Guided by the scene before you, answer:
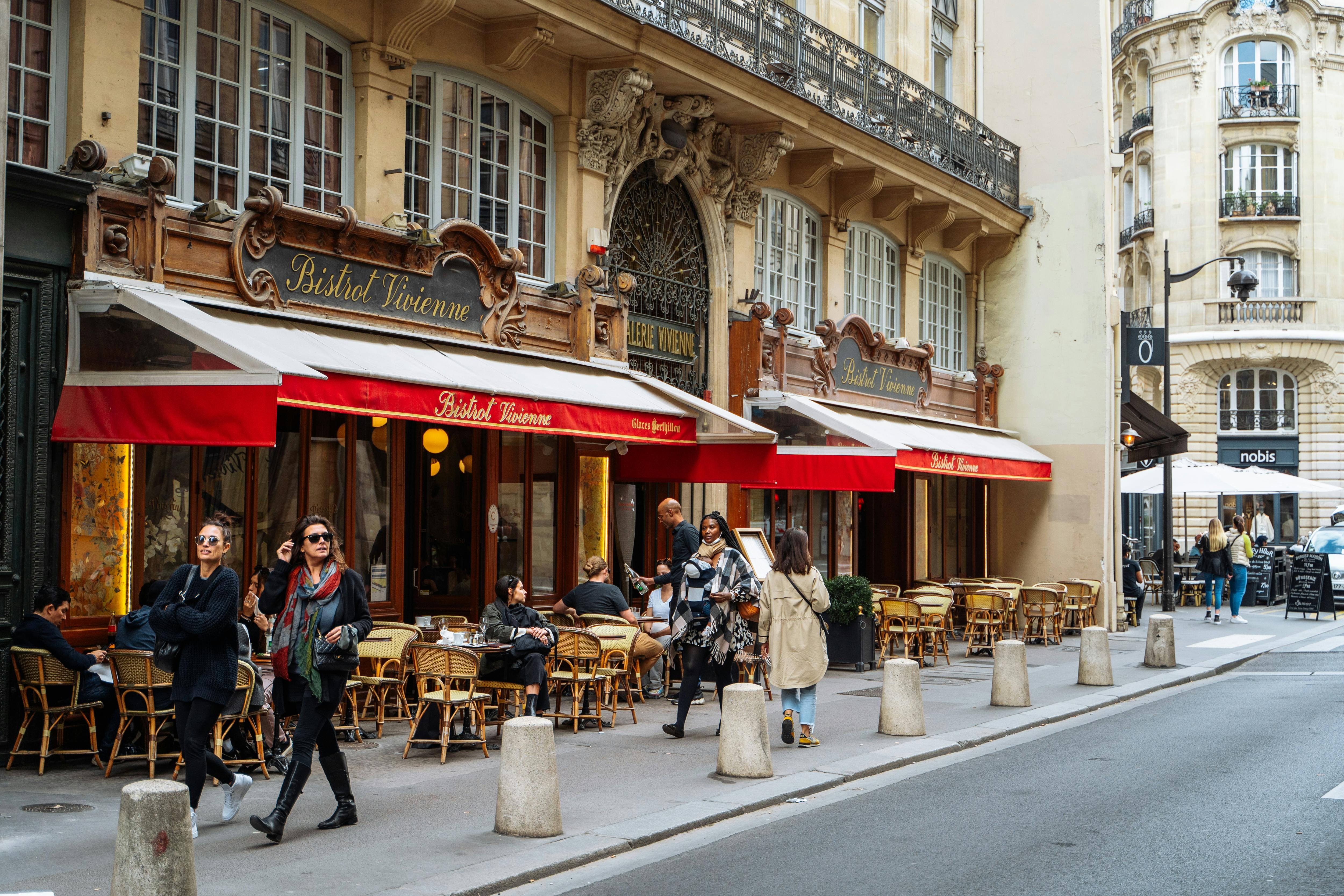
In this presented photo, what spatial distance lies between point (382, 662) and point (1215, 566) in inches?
776

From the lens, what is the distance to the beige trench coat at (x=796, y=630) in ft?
34.4

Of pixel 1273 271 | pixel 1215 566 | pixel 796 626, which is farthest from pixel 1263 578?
pixel 796 626

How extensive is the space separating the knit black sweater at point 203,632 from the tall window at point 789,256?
37.5ft

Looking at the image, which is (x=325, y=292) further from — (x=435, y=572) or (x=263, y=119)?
(x=435, y=572)

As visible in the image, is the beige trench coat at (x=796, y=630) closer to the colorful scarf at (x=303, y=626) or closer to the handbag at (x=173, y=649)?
the colorful scarf at (x=303, y=626)

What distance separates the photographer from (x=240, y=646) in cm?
791

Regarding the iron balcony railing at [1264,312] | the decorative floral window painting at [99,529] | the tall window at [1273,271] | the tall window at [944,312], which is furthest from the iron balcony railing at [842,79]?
the tall window at [1273,271]

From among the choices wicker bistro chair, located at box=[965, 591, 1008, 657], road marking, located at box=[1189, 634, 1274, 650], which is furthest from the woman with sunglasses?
road marking, located at box=[1189, 634, 1274, 650]

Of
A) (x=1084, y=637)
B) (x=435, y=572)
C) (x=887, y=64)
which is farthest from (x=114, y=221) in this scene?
(x=887, y=64)

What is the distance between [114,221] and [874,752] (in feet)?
21.9

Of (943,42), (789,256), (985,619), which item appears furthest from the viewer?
(943,42)

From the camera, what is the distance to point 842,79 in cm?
1817

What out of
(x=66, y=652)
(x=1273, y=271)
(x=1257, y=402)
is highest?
(x=1273, y=271)

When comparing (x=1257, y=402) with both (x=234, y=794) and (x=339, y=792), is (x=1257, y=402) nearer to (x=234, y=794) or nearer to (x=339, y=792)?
(x=339, y=792)
